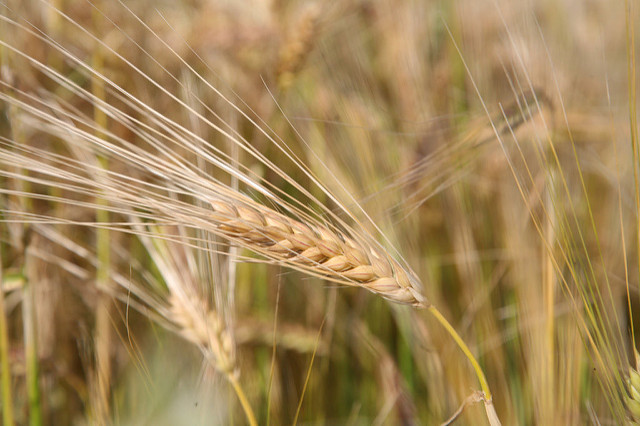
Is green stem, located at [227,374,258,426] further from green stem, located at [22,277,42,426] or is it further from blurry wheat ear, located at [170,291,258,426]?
green stem, located at [22,277,42,426]

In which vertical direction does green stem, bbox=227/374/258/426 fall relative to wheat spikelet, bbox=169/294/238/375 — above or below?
below

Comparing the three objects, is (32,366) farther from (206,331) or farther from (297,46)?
(297,46)

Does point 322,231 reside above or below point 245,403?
above

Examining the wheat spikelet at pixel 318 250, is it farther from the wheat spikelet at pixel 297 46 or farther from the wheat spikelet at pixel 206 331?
the wheat spikelet at pixel 297 46

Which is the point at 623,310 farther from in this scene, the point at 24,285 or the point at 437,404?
the point at 24,285

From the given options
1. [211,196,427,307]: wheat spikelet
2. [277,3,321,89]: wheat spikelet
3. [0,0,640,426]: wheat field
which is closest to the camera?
[211,196,427,307]: wheat spikelet

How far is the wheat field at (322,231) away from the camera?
1.62 feet

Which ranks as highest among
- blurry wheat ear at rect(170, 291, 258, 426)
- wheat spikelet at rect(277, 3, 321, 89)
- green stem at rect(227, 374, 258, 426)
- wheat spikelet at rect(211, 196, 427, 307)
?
wheat spikelet at rect(277, 3, 321, 89)

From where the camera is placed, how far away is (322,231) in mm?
379

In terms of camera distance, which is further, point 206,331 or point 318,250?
point 206,331

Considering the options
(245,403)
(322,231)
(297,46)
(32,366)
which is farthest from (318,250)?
(297,46)

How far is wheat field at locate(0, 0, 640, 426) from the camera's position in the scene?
49cm

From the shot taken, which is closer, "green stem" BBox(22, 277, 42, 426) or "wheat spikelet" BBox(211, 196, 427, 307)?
"wheat spikelet" BBox(211, 196, 427, 307)

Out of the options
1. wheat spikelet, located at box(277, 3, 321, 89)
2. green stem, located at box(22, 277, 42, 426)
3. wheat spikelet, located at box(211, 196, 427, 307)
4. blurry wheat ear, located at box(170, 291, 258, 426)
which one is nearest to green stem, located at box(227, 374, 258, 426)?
blurry wheat ear, located at box(170, 291, 258, 426)
